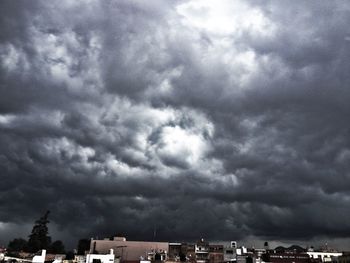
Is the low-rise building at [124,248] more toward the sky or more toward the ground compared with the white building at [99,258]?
more toward the sky

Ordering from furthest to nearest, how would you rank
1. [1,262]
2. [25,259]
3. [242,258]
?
[25,259] → [1,262] → [242,258]

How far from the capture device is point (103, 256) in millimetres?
160500

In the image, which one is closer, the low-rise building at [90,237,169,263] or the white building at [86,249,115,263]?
the white building at [86,249,115,263]

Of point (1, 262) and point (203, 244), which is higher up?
point (203, 244)

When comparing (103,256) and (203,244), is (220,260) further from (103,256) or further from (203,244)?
(103,256)

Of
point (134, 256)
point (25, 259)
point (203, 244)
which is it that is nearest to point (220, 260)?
point (203, 244)

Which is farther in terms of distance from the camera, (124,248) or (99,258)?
(124,248)

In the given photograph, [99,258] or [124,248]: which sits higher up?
[124,248]

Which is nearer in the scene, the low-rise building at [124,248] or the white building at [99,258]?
the white building at [99,258]

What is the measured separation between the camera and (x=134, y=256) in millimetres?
195000

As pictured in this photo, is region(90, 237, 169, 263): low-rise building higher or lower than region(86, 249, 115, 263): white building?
higher

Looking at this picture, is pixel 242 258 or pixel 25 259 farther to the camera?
pixel 25 259

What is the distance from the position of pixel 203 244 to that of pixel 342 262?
65191 mm

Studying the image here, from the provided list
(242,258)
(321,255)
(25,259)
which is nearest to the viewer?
(242,258)
